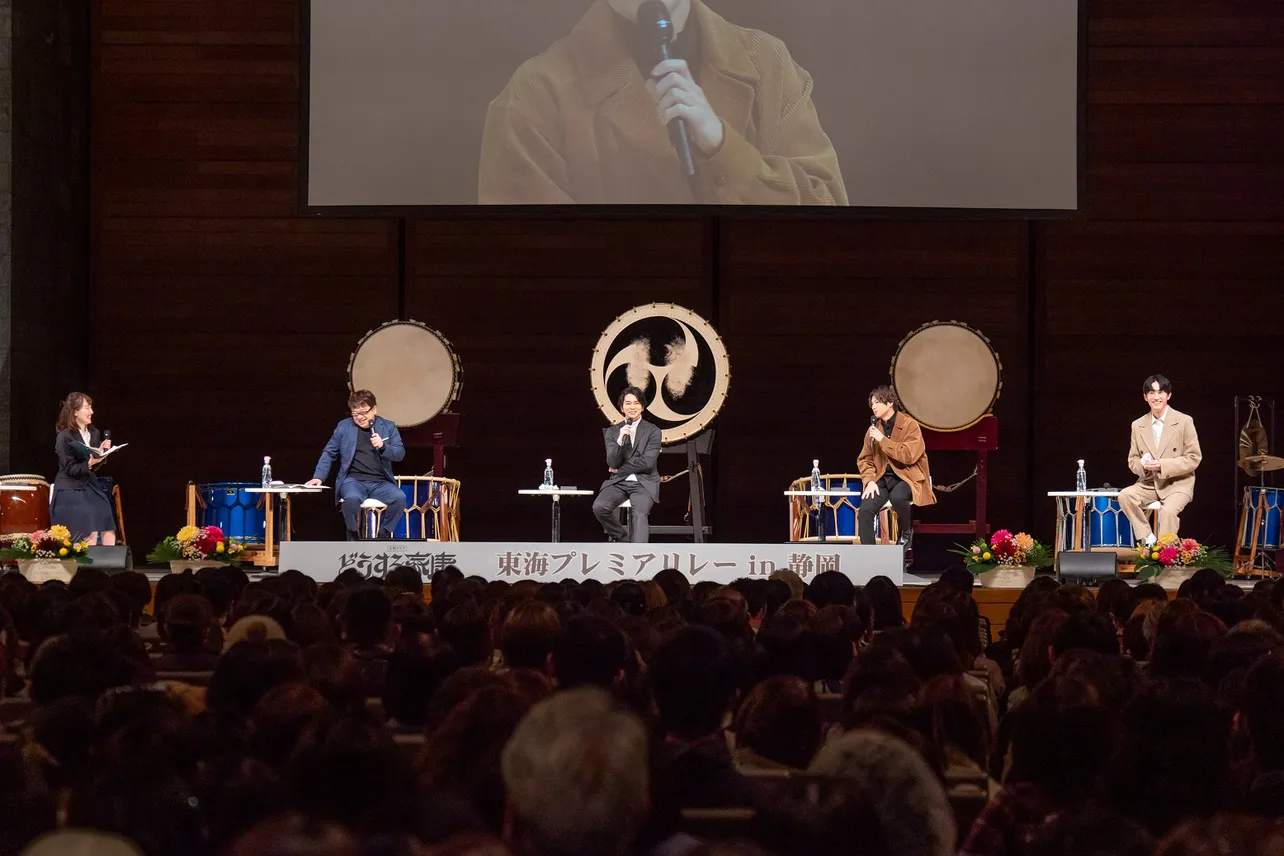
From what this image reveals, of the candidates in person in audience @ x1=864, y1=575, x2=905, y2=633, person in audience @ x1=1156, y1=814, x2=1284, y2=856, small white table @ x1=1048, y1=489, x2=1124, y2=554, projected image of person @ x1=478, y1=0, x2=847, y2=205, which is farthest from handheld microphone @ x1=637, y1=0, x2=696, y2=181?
person in audience @ x1=1156, y1=814, x2=1284, y2=856

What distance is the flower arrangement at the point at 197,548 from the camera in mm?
8062

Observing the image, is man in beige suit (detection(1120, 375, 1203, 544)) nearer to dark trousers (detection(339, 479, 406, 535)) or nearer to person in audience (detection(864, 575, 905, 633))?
person in audience (detection(864, 575, 905, 633))

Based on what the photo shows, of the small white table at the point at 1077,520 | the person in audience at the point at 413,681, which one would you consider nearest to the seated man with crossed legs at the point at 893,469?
the small white table at the point at 1077,520

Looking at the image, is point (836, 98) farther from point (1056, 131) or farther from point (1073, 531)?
point (1073, 531)

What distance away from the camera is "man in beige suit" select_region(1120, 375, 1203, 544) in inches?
316

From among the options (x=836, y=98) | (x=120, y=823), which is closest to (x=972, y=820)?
(x=120, y=823)

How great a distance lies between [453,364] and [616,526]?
5.51 feet

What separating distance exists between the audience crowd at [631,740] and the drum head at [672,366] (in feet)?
17.0

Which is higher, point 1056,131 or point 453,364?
point 1056,131

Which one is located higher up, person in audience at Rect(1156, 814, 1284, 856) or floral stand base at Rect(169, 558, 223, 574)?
person in audience at Rect(1156, 814, 1284, 856)

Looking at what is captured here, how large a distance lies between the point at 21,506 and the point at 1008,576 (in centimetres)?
553

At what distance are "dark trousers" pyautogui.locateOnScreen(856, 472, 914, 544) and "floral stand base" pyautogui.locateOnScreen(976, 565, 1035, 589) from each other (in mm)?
540

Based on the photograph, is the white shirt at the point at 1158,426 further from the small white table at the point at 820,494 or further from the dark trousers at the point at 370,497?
the dark trousers at the point at 370,497

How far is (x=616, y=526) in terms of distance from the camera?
320 inches
